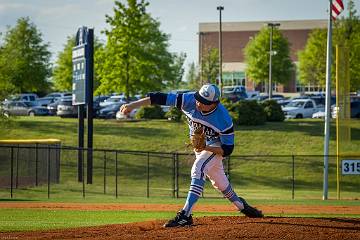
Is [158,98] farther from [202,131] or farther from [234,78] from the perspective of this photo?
[234,78]

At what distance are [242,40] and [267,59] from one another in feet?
107

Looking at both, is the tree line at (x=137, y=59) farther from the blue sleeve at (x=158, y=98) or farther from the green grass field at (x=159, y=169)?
the blue sleeve at (x=158, y=98)

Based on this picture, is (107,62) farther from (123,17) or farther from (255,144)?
(255,144)

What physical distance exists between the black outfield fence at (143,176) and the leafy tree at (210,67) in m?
23.5

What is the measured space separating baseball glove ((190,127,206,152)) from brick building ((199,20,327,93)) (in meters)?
88.8

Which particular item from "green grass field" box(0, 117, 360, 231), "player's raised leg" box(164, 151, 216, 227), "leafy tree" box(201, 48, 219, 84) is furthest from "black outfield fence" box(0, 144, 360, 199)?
"leafy tree" box(201, 48, 219, 84)

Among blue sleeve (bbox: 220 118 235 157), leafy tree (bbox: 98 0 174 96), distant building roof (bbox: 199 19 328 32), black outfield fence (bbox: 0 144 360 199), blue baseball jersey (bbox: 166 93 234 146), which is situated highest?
distant building roof (bbox: 199 19 328 32)

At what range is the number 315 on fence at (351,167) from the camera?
92.9 feet

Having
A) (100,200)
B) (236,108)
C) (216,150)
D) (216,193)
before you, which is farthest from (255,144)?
(216,150)

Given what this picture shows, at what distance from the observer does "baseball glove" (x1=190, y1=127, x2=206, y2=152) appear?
12.3 metres

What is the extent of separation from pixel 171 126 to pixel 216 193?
49.0 ft

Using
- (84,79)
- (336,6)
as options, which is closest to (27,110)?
(84,79)

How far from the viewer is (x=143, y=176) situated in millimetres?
37125

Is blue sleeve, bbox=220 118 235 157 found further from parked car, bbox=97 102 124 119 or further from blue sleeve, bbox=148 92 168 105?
parked car, bbox=97 102 124 119
